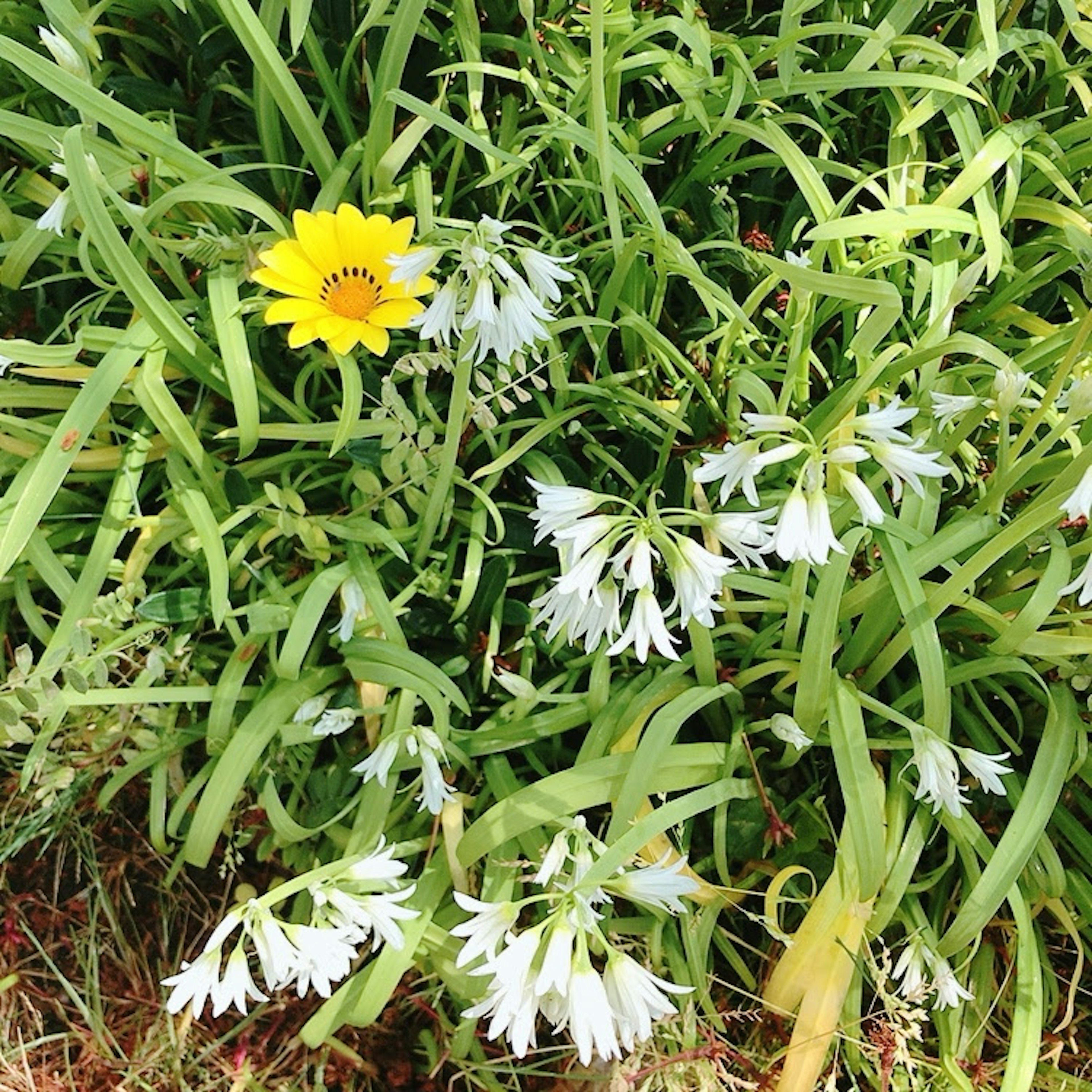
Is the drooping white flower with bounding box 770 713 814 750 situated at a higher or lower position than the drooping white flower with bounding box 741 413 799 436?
lower

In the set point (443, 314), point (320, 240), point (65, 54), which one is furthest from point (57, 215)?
point (443, 314)

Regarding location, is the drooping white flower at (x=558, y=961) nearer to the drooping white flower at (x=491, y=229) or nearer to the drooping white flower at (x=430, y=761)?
the drooping white flower at (x=430, y=761)

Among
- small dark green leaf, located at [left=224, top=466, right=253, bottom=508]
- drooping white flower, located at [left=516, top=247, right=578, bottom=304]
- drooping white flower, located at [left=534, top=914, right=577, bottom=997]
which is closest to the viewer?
drooping white flower, located at [left=534, top=914, right=577, bottom=997]

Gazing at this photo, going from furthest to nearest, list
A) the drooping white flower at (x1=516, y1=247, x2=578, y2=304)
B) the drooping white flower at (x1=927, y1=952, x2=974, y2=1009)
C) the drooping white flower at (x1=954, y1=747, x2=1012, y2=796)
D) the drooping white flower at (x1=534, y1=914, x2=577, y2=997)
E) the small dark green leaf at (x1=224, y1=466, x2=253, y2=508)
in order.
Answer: the small dark green leaf at (x1=224, y1=466, x2=253, y2=508) < the drooping white flower at (x1=927, y1=952, x2=974, y2=1009) < the drooping white flower at (x1=954, y1=747, x2=1012, y2=796) < the drooping white flower at (x1=516, y1=247, x2=578, y2=304) < the drooping white flower at (x1=534, y1=914, x2=577, y2=997)

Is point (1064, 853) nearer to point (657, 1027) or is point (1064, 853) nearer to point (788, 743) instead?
point (788, 743)

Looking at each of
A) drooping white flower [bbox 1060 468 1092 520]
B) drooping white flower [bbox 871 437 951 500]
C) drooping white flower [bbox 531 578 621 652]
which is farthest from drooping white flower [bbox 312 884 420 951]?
drooping white flower [bbox 1060 468 1092 520]

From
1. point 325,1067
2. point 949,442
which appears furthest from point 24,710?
point 949,442

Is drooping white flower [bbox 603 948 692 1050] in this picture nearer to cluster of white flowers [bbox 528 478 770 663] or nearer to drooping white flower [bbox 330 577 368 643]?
cluster of white flowers [bbox 528 478 770 663]

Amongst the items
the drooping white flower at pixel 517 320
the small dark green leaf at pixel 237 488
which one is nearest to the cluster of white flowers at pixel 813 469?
the drooping white flower at pixel 517 320

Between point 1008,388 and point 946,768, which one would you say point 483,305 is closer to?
point 1008,388

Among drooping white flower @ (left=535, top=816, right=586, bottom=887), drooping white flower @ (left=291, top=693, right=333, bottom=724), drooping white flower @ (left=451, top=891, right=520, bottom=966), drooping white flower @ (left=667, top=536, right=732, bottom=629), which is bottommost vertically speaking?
drooping white flower @ (left=291, top=693, right=333, bottom=724)
